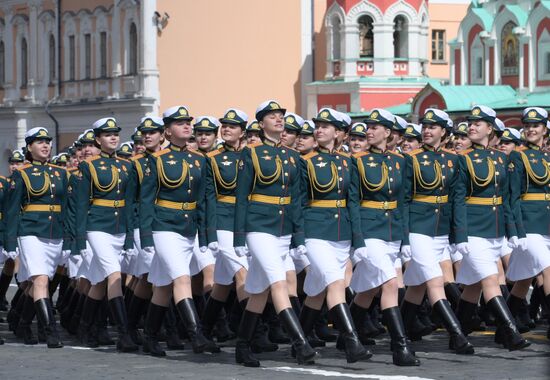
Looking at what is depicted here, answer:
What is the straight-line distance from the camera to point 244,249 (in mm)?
13828

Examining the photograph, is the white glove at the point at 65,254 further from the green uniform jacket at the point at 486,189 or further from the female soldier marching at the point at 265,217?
the green uniform jacket at the point at 486,189

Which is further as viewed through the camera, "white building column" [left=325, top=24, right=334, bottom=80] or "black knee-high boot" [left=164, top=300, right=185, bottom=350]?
"white building column" [left=325, top=24, right=334, bottom=80]

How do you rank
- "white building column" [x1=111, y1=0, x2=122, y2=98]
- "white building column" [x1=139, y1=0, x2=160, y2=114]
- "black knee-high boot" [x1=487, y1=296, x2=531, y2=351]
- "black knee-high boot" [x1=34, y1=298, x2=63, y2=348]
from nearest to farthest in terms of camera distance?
"black knee-high boot" [x1=487, y1=296, x2=531, y2=351] < "black knee-high boot" [x1=34, y1=298, x2=63, y2=348] < "white building column" [x1=139, y1=0, x2=160, y2=114] < "white building column" [x1=111, y1=0, x2=122, y2=98]

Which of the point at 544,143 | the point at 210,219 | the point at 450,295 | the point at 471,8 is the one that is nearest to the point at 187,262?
the point at 210,219

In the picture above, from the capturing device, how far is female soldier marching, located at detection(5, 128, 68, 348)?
15742 millimetres

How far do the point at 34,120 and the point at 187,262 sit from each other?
159ft

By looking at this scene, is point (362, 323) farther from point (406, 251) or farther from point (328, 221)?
point (328, 221)

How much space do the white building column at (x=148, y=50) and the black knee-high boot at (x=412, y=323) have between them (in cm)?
3934

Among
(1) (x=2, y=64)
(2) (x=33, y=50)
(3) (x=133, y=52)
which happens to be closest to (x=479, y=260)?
(3) (x=133, y=52)

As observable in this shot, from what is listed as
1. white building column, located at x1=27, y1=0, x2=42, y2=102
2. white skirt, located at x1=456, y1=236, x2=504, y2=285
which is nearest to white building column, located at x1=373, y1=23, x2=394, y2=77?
white building column, located at x1=27, y1=0, x2=42, y2=102

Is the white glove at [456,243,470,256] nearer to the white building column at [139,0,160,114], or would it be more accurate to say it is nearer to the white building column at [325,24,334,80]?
the white building column at [325,24,334,80]

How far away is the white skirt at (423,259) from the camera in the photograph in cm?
1428

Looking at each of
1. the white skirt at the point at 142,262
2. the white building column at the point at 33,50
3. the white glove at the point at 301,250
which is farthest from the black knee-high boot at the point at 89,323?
the white building column at the point at 33,50

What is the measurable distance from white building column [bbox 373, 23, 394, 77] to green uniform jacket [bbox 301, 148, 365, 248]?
1372 inches
